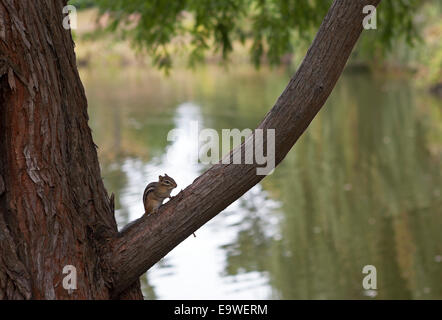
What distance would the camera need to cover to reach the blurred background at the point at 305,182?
7.49 meters

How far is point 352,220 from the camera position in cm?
1000

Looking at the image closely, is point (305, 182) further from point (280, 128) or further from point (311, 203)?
point (280, 128)

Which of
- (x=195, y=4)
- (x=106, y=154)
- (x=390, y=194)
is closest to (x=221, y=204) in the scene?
(x=195, y=4)

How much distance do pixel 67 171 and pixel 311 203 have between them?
28.3 feet

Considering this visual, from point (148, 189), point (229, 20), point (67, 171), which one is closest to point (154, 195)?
point (148, 189)

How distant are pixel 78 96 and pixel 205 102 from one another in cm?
2022

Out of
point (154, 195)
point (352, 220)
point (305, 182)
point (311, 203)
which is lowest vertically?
point (154, 195)

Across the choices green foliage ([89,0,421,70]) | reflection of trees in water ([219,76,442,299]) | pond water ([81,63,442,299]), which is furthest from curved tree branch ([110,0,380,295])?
Answer: reflection of trees in water ([219,76,442,299])

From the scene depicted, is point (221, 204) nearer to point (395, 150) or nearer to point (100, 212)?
point (100, 212)

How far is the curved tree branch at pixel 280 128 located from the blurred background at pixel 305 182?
3.67 metres

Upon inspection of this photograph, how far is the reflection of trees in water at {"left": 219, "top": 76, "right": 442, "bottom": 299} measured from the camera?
7.80 metres

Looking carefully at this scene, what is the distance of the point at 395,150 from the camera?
14758mm

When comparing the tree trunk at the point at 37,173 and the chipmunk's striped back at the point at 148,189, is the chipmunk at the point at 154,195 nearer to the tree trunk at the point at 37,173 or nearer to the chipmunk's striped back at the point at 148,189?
the chipmunk's striped back at the point at 148,189
